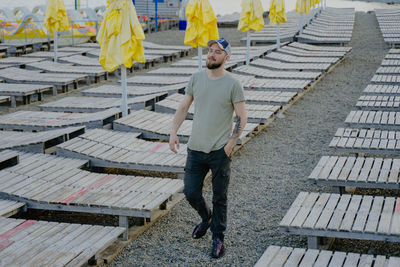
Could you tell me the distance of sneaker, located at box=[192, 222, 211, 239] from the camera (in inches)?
207

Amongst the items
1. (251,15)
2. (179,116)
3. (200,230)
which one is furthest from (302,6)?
(179,116)

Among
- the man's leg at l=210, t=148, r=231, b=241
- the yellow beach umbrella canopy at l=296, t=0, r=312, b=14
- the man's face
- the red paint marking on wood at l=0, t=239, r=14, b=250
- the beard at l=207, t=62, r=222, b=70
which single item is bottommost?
the red paint marking on wood at l=0, t=239, r=14, b=250

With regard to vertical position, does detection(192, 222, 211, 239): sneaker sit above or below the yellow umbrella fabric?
below

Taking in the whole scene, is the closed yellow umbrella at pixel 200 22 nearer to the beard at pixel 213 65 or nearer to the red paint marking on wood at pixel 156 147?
the red paint marking on wood at pixel 156 147

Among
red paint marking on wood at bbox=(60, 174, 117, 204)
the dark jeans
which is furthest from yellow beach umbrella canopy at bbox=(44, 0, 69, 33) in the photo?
the dark jeans

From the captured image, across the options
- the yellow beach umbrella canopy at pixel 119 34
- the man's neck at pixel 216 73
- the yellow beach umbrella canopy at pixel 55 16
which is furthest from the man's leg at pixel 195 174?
the yellow beach umbrella canopy at pixel 55 16

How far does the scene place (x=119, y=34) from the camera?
340 inches

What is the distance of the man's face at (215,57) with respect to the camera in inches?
178

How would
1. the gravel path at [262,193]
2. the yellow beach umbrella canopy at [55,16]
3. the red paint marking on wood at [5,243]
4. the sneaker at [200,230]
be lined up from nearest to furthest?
the red paint marking on wood at [5,243] < the gravel path at [262,193] < the sneaker at [200,230] < the yellow beach umbrella canopy at [55,16]

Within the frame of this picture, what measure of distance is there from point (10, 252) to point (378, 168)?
13.2 feet

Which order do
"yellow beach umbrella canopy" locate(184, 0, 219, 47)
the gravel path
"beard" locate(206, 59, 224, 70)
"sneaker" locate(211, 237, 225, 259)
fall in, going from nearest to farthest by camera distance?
1. "beard" locate(206, 59, 224, 70)
2. "sneaker" locate(211, 237, 225, 259)
3. the gravel path
4. "yellow beach umbrella canopy" locate(184, 0, 219, 47)

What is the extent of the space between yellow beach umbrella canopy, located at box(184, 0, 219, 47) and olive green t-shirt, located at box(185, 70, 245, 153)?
627cm

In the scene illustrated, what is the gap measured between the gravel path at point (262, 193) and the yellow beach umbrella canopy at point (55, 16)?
681 centimetres

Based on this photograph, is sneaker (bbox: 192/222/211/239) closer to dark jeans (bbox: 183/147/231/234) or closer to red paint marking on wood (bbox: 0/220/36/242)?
dark jeans (bbox: 183/147/231/234)
